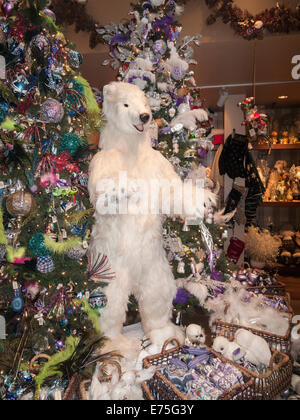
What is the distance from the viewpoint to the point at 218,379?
1.32 m

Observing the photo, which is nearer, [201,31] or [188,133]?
[188,133]

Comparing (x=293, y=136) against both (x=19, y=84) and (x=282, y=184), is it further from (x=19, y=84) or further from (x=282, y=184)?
(x=19, y=84)

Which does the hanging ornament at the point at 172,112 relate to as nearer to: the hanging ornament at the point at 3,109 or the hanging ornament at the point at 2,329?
the hanging ornament at the point at 3,109

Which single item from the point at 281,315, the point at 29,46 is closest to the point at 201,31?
the point at 29,46

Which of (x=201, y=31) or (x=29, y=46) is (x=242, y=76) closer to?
(x=201, y=31)

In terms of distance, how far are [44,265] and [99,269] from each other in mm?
312

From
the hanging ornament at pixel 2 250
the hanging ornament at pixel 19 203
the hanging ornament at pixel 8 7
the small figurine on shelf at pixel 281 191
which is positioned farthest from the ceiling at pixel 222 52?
the hanging ornament at pixel 2 250

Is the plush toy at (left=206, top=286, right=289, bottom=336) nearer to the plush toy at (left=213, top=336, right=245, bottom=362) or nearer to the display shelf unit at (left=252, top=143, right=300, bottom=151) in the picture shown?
the plush toy at (left=213, top=336, right=245, bottom=362)

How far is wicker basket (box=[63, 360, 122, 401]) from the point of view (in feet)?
4.12

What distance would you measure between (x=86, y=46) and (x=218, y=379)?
10.8 ft

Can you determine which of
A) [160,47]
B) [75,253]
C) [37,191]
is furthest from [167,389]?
[160,47]

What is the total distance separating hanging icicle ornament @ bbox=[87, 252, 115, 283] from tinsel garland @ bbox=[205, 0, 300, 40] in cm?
254

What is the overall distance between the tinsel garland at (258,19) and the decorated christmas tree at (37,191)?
201 centimetres

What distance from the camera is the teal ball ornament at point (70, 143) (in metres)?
1.52
